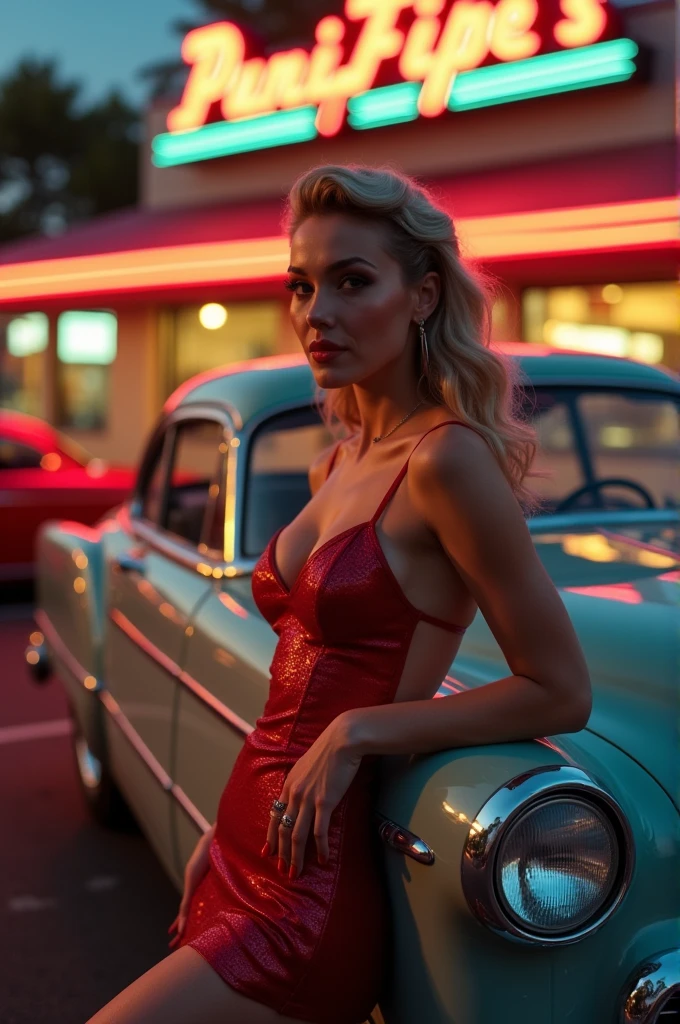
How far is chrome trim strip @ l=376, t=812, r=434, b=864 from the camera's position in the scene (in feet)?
5.22

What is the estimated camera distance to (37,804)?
4.52 m

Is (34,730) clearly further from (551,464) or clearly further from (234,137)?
(234,137)

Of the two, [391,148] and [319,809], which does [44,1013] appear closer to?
[319,809]

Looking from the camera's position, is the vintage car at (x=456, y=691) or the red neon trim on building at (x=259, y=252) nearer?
the vintage car at (x=456, y=691)

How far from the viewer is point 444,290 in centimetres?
180

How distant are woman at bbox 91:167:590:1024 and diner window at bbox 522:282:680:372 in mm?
Result: 10231

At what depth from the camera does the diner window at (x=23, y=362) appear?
19578 mm

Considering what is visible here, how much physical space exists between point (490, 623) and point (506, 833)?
11.1 inches

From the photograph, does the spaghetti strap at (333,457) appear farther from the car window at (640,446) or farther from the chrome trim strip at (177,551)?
the car window at (640,446)

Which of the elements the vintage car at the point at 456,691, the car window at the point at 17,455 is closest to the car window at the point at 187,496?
the vintage car at the point at 456,691

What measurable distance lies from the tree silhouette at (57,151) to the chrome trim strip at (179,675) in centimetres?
3701

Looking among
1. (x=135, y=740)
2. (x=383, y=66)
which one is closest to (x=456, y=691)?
(x=135, y=740)

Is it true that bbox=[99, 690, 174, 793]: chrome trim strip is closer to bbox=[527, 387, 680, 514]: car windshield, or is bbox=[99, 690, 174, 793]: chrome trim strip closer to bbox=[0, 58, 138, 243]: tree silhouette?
bbox=[527, 387, 680, 514]: car windshield

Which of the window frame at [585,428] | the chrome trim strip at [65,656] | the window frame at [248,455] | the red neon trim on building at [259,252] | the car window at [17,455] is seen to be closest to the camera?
the window frame at [248,455]
